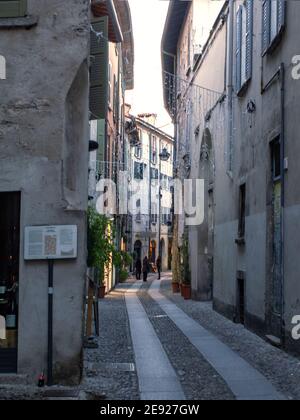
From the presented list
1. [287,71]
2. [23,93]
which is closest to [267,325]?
[287,71]

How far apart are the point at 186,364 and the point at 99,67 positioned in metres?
4.60

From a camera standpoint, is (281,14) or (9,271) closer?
(9,271)

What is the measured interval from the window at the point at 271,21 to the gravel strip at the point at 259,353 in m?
4.96

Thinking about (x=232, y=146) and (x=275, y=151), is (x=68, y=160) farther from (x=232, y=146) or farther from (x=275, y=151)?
(x=232, y=146)

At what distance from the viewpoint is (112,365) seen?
884 cm

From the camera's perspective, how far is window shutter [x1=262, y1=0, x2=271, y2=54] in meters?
11.2

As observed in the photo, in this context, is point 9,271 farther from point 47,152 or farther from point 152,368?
point 152,368

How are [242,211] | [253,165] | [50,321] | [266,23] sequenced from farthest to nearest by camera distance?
[242,211], [253,165], [266,23], [50,321]

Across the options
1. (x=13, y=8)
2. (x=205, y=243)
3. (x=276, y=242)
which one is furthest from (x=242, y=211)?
(x=13, y=8)

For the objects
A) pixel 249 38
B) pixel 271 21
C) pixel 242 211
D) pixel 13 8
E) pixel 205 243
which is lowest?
pixel 205 243

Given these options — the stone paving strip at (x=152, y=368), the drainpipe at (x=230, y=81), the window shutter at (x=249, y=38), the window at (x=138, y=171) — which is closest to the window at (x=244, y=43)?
the window shutter at (x=249, y=38)

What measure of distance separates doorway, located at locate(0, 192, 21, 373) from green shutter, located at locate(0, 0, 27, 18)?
2131 millimetres

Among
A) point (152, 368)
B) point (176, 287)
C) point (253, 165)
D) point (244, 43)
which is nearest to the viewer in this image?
point (152, 368)

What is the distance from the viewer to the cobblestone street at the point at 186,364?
718cm
